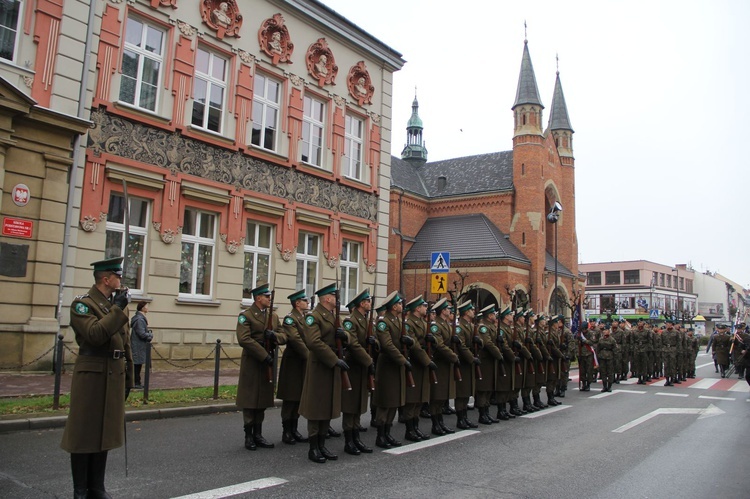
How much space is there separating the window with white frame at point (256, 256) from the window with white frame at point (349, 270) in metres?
3.33

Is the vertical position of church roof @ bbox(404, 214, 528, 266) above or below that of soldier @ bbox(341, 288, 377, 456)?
above

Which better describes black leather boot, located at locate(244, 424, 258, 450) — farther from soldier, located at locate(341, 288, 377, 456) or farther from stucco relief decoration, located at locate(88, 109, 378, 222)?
stucco relief decoration, located at locate(88, 109, 378, 222)

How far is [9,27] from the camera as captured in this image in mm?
12148

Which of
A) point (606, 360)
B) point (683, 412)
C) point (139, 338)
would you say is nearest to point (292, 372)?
point (139, 338)

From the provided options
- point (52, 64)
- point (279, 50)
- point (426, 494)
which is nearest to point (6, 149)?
point (52, 64)

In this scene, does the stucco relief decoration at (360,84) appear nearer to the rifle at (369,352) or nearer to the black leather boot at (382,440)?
the rifle at (369,352)

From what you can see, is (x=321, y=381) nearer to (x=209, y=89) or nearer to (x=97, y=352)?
(x=97, y=352)

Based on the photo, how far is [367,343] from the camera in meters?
7.75

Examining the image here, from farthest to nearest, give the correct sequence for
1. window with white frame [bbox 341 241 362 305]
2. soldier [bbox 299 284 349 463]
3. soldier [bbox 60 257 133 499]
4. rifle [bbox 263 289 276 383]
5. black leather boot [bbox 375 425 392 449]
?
window with white frame [bbox 341 241 362 305], black leather boot [bbox 375 425 392 449], rifle [bbox 263 289 276 383], soldier [bbox 299 284 349 463], soldier [bbox 60 257 133 499]

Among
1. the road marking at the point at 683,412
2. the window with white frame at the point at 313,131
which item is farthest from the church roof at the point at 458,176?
the road marking at the point at 683,412

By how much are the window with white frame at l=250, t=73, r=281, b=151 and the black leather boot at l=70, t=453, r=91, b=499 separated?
13.1 metres

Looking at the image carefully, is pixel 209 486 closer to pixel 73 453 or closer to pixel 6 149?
pixel 73 453

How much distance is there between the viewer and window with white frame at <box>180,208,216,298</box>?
1518 centimetres

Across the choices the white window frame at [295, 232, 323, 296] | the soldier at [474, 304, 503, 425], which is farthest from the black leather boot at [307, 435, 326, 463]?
the white window frame at [295, 232, 323, 296]
